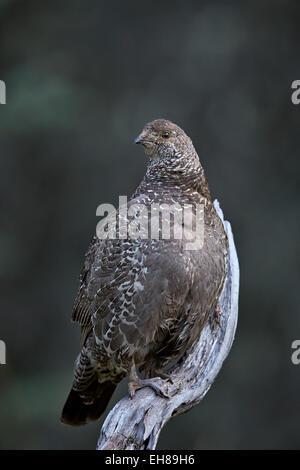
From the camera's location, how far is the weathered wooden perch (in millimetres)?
4000

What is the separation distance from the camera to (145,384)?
4.29 metres

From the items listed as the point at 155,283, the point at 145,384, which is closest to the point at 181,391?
the point at 145,384

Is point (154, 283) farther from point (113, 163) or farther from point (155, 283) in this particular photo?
point (113, 163)

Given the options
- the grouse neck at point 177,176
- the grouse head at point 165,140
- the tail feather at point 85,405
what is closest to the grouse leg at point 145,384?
the tail feather at point 85,405

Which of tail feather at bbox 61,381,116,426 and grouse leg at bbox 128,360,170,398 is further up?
grouse leg at bbox 128,360,170,398

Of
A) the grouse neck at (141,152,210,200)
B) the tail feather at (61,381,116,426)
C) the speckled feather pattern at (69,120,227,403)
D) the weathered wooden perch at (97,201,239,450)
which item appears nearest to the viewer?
the weathered wooden perch at (97,201,239,450)

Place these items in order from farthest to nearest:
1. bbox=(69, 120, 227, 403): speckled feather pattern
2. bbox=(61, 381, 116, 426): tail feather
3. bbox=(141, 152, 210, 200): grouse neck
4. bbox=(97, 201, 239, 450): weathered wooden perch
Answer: bbox=(61, 381, 116, 426): tail feather < bbox=(141, 152, 210, 200): grouse neck < bbox=(69, 120, 227, 403): speckled feather pattern < bbox=(97, 201, 239, 450): weathered wooden perch

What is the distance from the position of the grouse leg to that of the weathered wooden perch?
0.02m

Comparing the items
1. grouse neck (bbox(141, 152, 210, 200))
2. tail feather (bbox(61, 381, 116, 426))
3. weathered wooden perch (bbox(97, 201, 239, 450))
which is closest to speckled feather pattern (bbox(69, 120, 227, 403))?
grouse neck (bbox(141, 152, 210, 200))

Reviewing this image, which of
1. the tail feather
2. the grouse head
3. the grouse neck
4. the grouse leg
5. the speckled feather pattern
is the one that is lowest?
the tail feather

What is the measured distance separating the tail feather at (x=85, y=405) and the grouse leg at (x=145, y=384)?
61cm

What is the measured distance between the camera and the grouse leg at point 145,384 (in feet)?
13.8

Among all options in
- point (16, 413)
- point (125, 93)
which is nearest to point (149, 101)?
point (125, 93)

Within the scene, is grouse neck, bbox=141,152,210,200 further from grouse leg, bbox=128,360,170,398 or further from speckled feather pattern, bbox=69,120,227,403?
grouse leg, bbox=128,360,170,398
